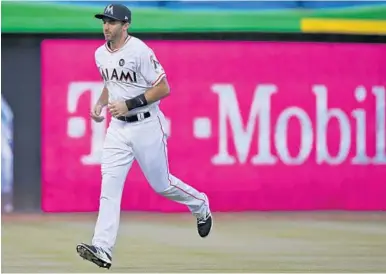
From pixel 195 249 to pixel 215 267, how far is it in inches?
44.7

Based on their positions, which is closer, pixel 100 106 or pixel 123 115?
pixel 123 115

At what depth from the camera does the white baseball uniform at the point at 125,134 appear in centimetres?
834

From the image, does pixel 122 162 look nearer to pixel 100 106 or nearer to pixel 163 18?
pixel 100 106

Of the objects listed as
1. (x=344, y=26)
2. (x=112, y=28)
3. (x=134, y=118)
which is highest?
(x=344, y=26)

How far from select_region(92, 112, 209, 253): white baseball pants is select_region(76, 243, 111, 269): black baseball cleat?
2.5 inches

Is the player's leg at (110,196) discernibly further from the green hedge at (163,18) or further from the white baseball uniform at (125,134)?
the green hedge at (163,18)

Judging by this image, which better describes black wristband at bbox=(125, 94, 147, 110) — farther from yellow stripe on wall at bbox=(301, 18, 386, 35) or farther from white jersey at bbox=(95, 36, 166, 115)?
yellow stripe on wall at bbox=(301, 18, 386, 35)

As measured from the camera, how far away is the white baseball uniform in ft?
27.4

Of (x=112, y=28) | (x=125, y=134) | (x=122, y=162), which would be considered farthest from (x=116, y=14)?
(x=122, y=162)

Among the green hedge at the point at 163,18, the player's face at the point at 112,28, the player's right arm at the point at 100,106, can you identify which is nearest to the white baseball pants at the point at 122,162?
the player's right arm at the point at 100,106

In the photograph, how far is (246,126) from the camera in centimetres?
1241

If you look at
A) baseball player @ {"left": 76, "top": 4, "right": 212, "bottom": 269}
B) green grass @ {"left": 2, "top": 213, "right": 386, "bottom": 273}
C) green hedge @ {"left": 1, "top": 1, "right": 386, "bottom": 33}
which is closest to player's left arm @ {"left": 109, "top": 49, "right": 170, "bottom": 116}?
baseball player @ {"left": 76, "top": 4, "right": 212, "bottom": 269}

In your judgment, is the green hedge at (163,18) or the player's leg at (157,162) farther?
the green hedge at (163,18)

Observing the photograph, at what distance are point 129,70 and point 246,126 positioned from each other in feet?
13.7
